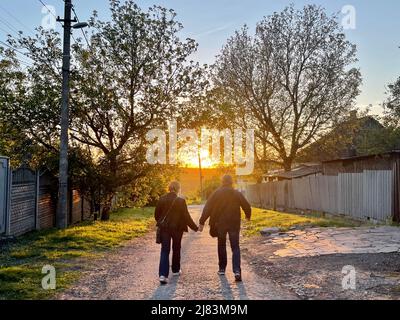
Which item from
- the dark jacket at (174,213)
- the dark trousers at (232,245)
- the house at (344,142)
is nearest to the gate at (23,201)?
the dark jacket at (174,213)

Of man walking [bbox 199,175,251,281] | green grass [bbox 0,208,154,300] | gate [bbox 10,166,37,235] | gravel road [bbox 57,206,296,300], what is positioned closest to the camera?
gravel road [bbox 57,206,296,300]


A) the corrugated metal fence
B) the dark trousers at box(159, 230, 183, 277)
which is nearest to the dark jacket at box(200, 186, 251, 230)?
the dark trousers at box(159, 230, 183, 277)

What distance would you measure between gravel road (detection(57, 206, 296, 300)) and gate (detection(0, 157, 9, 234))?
8.79 feet

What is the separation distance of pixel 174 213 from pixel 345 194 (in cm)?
1354

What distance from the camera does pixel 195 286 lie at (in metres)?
7.33

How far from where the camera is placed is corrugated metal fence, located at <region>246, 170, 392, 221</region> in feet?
54.1

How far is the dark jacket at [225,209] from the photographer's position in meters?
8.34

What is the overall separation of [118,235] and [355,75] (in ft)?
77.3

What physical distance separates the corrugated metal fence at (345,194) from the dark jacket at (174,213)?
33.1 ft

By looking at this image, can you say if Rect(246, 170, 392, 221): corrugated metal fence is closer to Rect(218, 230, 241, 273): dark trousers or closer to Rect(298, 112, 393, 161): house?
Rect(298, 112, 393, 161): house

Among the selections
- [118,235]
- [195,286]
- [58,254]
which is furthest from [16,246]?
[195,286]

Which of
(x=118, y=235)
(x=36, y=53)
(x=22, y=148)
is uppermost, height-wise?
(x=36, y=53)

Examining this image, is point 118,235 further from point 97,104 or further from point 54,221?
point 97,104

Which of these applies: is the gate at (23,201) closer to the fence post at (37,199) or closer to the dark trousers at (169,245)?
the fence post at (37,199)
